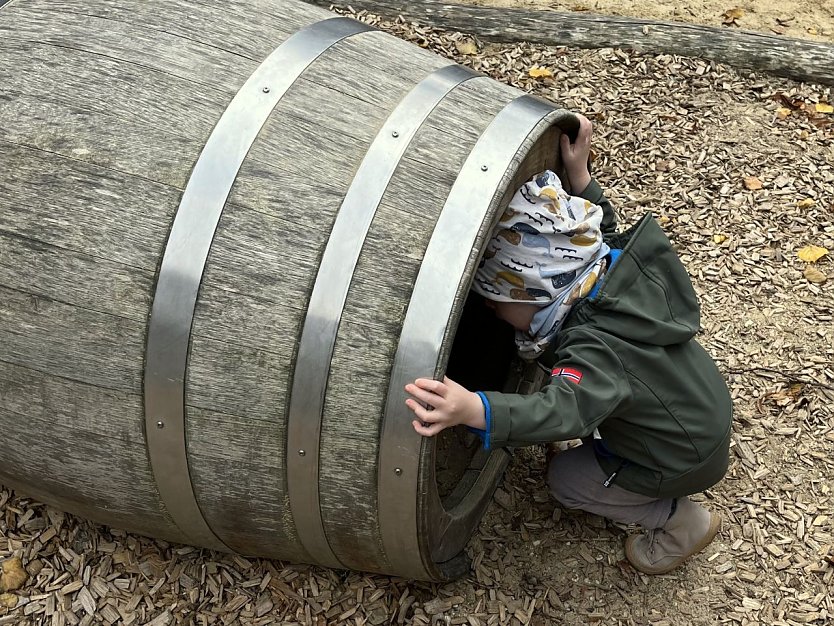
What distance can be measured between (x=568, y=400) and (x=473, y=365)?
3.89 ft

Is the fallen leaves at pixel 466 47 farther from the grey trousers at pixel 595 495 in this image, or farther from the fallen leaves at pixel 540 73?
the grey trousers at pixel 595 495

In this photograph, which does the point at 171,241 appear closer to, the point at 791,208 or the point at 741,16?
the point at 791,208

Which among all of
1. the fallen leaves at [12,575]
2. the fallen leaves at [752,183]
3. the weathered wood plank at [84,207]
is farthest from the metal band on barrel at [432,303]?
the fallen leaves at [752,183]

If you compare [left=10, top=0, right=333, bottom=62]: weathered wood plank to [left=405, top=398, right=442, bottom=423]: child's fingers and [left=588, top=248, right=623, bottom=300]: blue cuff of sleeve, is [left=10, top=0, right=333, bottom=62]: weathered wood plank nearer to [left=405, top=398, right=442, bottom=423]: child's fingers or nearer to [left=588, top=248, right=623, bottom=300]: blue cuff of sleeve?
[left=405, top=398, right=442, bottom=423]: child's fingers

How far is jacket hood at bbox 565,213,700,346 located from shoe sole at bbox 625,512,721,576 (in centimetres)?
88

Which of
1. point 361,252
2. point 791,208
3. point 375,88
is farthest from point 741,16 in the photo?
point 361,252

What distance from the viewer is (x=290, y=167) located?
237 centimetres

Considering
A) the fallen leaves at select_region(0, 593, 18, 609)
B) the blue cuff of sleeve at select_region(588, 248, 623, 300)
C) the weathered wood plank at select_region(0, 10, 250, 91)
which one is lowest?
the fallen leaves at select_region(0, 593, 18, 609)

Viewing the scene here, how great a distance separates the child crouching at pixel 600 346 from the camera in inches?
99.7

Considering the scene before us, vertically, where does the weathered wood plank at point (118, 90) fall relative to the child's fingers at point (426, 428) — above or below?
above

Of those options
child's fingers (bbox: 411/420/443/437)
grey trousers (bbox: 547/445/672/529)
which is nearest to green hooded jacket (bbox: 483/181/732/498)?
grey trousers (bbox: 547/445/672/529)

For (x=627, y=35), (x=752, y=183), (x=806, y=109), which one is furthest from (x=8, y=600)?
(x=806, y=109)

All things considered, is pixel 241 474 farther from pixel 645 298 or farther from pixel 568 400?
pixel 645 298

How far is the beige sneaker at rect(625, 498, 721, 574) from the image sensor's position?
333 cm
